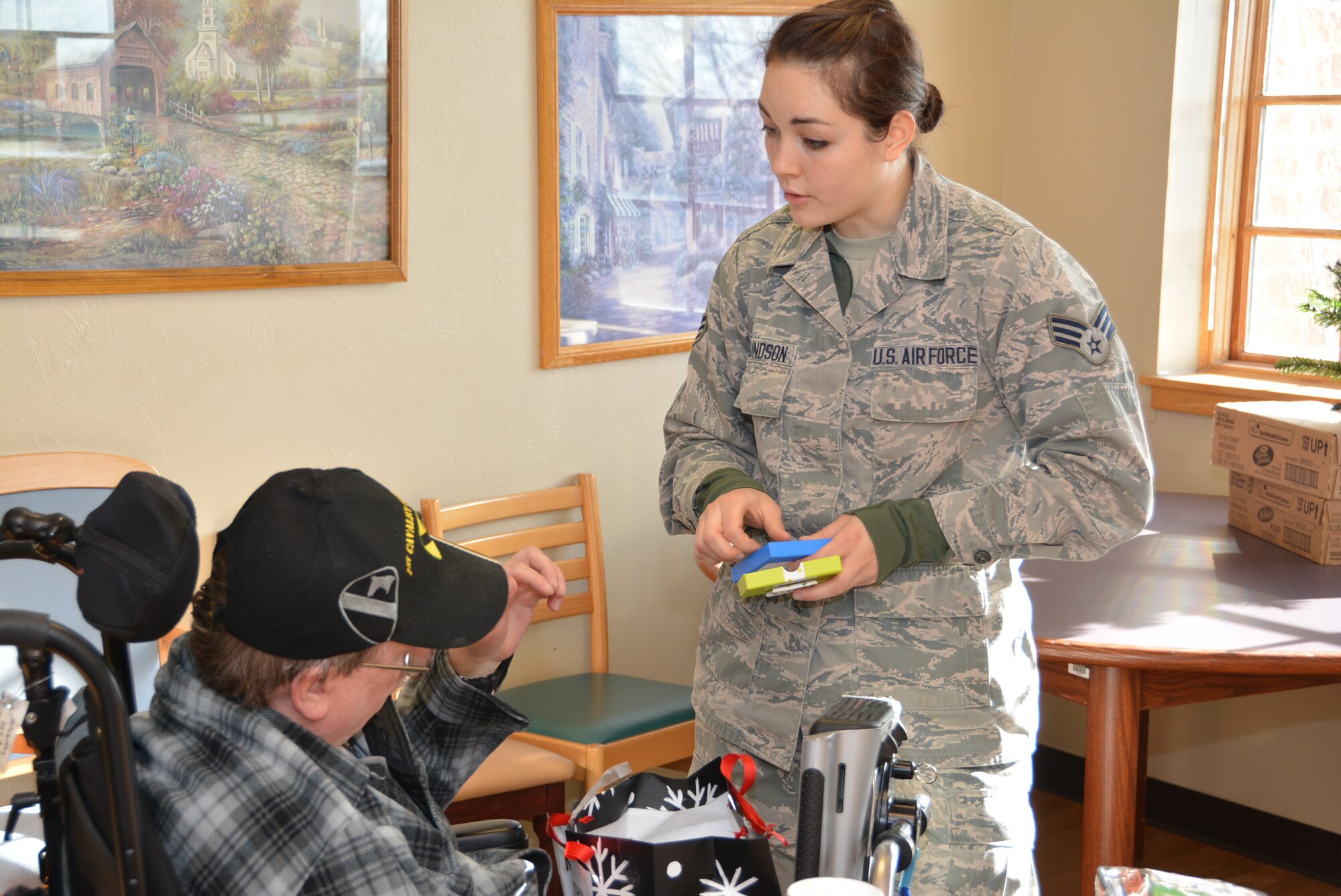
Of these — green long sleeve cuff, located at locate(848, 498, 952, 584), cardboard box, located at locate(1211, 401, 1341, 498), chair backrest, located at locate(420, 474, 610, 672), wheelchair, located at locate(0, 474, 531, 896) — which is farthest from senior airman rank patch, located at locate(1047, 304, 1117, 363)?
chair backrest, located at locate(420, 474, 610, 672)

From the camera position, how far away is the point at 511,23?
2.75 m

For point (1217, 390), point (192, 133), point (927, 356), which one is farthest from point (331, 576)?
point (1217, 390)

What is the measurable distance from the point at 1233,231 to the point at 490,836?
8.97ft

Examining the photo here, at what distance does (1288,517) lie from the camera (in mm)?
2631

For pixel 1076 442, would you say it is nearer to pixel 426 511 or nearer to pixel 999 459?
pixel 999 459

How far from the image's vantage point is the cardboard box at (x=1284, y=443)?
2514mm

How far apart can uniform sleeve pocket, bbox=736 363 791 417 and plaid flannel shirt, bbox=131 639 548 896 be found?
0.69 m

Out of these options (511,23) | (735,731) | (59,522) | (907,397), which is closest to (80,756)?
(59,522)

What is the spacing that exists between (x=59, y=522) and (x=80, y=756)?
0.18 meters

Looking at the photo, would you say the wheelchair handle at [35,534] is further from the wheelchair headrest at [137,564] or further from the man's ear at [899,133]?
the man's ear at [899,133]

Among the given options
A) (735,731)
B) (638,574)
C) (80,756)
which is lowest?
(638,574)

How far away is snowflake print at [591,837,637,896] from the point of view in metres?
1.24

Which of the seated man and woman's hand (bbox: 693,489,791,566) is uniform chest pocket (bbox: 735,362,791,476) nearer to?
woman's hand (bbox: 693,489,791,566)

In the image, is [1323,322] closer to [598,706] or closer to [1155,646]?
[1155,646]
